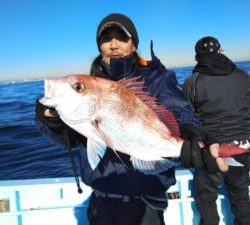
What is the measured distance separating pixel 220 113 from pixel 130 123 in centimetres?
300

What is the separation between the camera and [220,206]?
5.44 m

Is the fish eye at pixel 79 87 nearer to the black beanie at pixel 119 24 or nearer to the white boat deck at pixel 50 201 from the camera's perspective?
the black beanie at pixel 119 24

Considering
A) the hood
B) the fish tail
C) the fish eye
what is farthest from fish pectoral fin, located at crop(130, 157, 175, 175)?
the hood

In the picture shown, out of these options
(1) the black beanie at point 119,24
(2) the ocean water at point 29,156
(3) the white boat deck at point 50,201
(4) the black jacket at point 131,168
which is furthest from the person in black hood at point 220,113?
(2) the ocean water at point 29,156

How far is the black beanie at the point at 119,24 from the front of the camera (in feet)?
10.3

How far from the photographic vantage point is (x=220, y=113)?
5.19 meters

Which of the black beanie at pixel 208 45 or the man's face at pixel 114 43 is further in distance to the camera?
the black beanie at pixel 208 45

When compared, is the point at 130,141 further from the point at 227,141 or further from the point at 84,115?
the point at 227,141

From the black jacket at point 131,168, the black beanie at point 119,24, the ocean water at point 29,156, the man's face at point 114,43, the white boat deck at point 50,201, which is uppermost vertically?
the black beanie at point 119,24

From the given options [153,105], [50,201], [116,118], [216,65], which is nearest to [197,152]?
[153,105]

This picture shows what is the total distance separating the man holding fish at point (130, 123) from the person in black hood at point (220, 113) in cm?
A: 214

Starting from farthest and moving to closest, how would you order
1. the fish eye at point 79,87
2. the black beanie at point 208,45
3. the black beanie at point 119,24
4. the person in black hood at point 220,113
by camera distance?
the black beanie at point 208,45 < the person in black hood at point 220,113 < the black beanie at point 119,24 < the fish eye at point 79,87


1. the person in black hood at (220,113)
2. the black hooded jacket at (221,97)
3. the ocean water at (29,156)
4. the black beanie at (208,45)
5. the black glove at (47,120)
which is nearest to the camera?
the black glove at (47,120)

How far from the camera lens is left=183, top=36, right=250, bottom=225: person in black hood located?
4984mm
